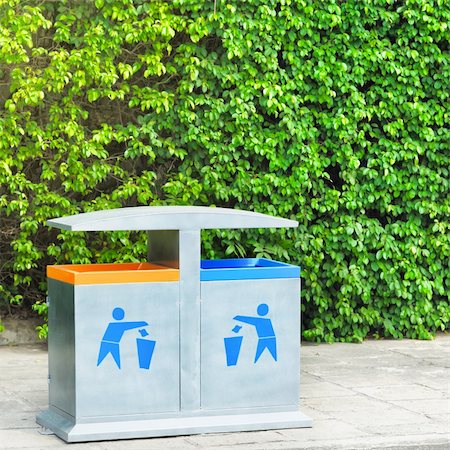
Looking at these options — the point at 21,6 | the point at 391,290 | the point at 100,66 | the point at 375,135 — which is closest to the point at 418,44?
the point at 375,135

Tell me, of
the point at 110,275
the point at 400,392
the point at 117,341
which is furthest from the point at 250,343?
the point at 400,392

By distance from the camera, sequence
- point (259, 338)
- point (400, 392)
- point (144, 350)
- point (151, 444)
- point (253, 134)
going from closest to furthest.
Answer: point (151, 444) < point (144, 350) < point (259, 338) < point (400, 392) < point (253, 134)

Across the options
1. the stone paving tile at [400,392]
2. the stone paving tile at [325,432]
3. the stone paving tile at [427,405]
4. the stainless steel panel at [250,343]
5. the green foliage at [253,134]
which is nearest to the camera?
the stone paving tile at [325,432]

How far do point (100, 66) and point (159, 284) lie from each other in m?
3.53

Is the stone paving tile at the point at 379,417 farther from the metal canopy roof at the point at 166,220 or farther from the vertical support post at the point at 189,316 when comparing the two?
the metal canopy roof at the point at 166,220

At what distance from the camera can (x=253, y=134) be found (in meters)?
9.37

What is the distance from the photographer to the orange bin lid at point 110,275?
605cm

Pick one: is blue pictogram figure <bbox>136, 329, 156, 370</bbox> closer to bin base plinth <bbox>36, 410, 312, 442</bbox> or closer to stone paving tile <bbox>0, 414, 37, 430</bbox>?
bin base plinth <bbox>36, 410, 312, 442</bbox>

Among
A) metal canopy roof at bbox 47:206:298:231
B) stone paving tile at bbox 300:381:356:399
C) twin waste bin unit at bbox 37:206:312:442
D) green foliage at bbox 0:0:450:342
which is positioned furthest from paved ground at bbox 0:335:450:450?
metal canopy roof at bbox 47:206:298:231

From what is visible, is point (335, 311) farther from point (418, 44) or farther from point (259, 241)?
point (418, 44)

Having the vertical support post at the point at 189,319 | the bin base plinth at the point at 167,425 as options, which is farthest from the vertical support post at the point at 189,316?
the bin base plinth at the point at 167,425

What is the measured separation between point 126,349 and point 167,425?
20.2 inches

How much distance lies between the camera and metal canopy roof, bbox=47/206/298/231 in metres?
6.12

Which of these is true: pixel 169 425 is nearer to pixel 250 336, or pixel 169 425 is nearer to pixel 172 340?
pixel 172 340
